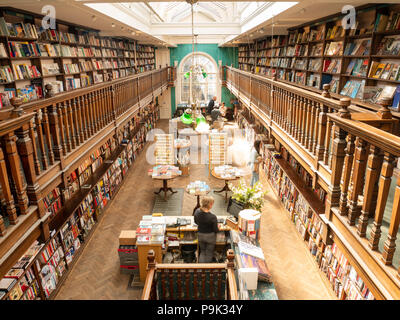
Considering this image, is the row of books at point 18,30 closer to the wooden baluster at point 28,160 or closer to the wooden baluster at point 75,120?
the wooden baluster at point 75,120

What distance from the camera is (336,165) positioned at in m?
2.65

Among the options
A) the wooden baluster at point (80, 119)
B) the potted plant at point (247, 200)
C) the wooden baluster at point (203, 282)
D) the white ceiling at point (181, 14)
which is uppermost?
the white ceiling at point (181, 14)

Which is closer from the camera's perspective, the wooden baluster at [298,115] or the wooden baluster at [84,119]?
the wooden baluster at [298,115]

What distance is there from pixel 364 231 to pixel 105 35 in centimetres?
1049

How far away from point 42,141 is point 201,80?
55.4 feet

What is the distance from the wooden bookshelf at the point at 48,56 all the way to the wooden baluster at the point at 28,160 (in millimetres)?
2925

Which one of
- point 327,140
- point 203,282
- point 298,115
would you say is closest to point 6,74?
point 203,282

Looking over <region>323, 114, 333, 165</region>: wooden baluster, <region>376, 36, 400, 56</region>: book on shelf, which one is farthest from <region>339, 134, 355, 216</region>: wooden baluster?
<region>376, 36, 400, 56</region>: book on shelf

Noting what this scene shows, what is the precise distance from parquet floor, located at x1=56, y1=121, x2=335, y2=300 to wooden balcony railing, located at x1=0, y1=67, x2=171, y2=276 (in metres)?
2.34

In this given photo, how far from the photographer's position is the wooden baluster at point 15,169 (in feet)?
7.97

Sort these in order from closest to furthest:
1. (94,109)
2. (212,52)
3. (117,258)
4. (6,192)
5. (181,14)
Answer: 1. (6,192)
2. (94,109)
3. (117,258)
4. (181,14)
5. (212,52)

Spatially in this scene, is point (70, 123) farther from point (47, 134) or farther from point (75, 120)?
point (47, 134)

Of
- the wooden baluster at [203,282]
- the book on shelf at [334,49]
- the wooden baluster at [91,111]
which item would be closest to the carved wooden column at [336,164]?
the wooden baluster at [203,282]

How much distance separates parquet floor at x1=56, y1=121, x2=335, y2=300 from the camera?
15.8 feet
